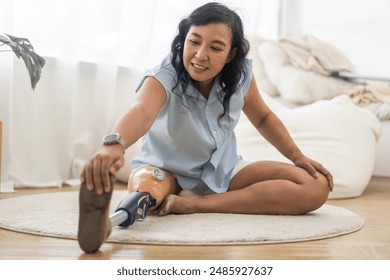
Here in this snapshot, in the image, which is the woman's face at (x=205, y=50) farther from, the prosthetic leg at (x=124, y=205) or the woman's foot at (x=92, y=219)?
the woman's foot at (x=92, y=219)

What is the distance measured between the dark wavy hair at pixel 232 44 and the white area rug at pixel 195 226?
1.00ft

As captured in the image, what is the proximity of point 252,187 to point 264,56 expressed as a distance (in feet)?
5.21

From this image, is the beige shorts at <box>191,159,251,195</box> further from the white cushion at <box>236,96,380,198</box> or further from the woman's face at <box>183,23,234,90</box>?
the white cushion at <box>236,96,380,198</box>

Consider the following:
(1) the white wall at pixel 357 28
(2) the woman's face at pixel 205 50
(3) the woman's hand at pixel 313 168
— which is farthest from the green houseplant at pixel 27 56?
(1) the white wall at pixel 357 28

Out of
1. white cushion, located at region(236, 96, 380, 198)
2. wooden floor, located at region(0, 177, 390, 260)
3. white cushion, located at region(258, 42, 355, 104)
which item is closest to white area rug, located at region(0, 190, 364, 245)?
wooden floor, located at region(0, 177, 390, 260)

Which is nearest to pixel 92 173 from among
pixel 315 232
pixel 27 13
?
pixel 315 232

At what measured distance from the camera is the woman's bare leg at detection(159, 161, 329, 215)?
71.1 inches

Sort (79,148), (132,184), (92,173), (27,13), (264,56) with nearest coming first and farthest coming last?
1. (92,173)
2. (132,184)
3. (27,13)
4. (79,148)
5. (264,56)

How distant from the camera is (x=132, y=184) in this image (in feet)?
5.72

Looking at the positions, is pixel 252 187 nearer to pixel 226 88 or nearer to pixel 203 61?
pixel 226 88

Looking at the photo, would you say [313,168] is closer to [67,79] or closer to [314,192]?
[314,192]

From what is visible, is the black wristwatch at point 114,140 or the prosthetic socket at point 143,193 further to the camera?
the prosthetic socket at point 143,193

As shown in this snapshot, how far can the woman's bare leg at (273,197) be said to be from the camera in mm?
1806

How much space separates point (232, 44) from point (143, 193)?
1.49 feet
